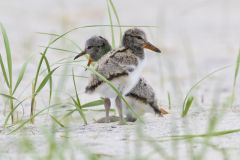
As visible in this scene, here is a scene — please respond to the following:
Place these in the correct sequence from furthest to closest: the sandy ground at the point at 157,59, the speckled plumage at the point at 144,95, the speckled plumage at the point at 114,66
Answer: the speckled plumage at the point at 144,95, the speckled plumage at the point at 114,66, the sandy ground at the point at 157,59

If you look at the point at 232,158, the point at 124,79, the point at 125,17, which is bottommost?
the point at 232,158

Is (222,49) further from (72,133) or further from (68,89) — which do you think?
(72,133)

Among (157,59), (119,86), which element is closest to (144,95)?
(119,86)

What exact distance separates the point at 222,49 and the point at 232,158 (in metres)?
4.72

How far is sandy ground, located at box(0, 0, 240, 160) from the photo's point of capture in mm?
3752

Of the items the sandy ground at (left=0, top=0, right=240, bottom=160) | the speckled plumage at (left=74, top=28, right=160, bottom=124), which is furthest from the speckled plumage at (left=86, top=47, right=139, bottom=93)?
the sandy ground at (left=0, top=0, right=240, bottom=160)

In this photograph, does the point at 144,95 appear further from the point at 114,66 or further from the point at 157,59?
the point at 157,59

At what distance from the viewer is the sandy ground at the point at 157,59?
12.3 feet

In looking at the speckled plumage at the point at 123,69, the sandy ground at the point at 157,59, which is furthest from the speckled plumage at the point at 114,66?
the sandy ground at the point at 157,59

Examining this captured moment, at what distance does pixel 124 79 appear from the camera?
4.32 meters

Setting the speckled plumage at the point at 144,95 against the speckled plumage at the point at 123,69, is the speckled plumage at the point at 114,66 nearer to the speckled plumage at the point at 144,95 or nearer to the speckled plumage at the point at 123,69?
the speckled plumage at the point at 123,69

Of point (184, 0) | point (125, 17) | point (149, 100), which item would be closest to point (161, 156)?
point (149, 100)

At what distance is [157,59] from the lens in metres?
7.75

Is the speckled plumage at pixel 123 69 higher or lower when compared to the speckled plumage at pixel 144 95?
higher
